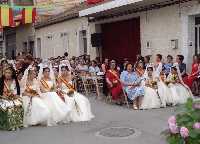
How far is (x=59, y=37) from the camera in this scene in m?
26.7

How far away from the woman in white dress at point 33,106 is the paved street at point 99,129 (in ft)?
0.77

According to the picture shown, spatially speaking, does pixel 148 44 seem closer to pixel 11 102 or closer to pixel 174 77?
pixel 174 77

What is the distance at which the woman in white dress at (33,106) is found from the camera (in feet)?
34.1

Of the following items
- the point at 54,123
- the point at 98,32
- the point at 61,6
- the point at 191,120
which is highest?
the point at 61,6

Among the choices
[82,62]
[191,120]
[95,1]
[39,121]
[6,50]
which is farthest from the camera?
[6,50]

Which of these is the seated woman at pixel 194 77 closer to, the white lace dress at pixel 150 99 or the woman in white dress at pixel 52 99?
the white lace dress at pixel 150 99

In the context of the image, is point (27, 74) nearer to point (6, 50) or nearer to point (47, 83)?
point (47, 83)

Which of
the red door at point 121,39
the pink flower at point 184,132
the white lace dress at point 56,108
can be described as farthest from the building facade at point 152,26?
the pink flower at point 184,132

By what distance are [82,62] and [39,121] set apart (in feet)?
28.5

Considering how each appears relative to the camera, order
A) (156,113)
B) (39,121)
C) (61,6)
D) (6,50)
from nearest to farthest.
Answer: (39,121) → (156,113) → (61,6) → (6,50)

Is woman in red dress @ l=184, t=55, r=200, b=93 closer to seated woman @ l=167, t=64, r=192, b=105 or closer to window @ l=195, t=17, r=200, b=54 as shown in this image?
seated woman @ l=167, t=64, r=192, b=105

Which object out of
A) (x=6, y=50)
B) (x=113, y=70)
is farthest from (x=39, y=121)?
(x=6, y=50)

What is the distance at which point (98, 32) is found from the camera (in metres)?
22.6

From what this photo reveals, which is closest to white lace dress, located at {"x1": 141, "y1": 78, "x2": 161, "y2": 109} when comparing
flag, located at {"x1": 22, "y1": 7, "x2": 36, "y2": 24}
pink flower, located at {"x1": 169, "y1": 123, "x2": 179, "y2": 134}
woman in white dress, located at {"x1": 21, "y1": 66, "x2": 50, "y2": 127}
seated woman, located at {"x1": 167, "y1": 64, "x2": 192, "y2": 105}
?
seated woman, located at {"x1": 167, "y1": 64, "x2": 192, "y2": 105}
